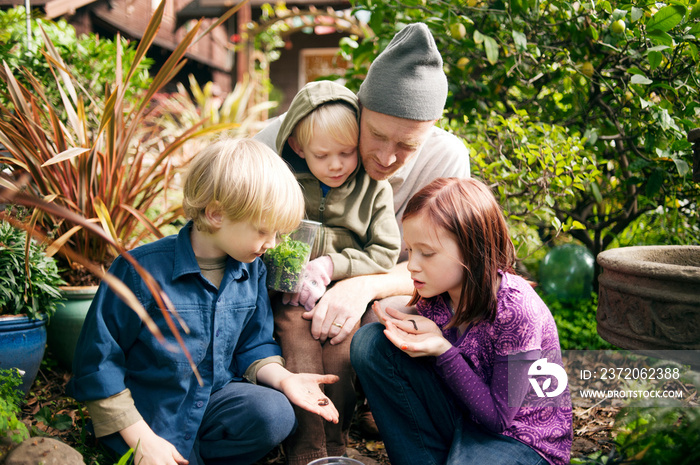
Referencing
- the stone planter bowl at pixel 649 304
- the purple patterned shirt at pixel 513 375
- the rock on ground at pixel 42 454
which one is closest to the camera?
the rock on ground at pixel 42 454

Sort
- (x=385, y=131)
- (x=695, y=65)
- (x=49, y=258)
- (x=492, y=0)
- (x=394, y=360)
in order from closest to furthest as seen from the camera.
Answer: (x=394, y=360) → (x=385, y=131) → (x=49, y=258) → (x=695, y=65) → (x=492, y=0)

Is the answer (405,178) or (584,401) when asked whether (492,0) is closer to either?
(405,178)

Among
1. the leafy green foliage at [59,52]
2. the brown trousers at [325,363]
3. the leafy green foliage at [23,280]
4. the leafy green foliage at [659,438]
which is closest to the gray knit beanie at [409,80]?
the brown trousers at [325,363]

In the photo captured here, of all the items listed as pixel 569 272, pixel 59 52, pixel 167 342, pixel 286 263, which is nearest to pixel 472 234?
pixel 286 263

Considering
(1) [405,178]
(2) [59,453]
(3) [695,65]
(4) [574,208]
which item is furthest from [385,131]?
(4) [574,208]

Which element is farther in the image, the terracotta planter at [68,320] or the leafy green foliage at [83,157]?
the terracotta planter at [68,320]

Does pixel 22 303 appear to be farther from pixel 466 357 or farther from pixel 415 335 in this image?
pixel 466 357

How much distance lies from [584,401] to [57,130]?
2544 millimetres

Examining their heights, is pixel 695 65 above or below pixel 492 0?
below

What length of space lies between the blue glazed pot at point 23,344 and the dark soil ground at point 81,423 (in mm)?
150

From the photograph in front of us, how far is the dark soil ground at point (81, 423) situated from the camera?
1762 millimetres

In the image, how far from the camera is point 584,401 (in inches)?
93.5

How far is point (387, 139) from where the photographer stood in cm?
190

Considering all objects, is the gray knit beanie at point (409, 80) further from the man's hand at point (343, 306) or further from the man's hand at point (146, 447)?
the man's hand at point (146, 447)
